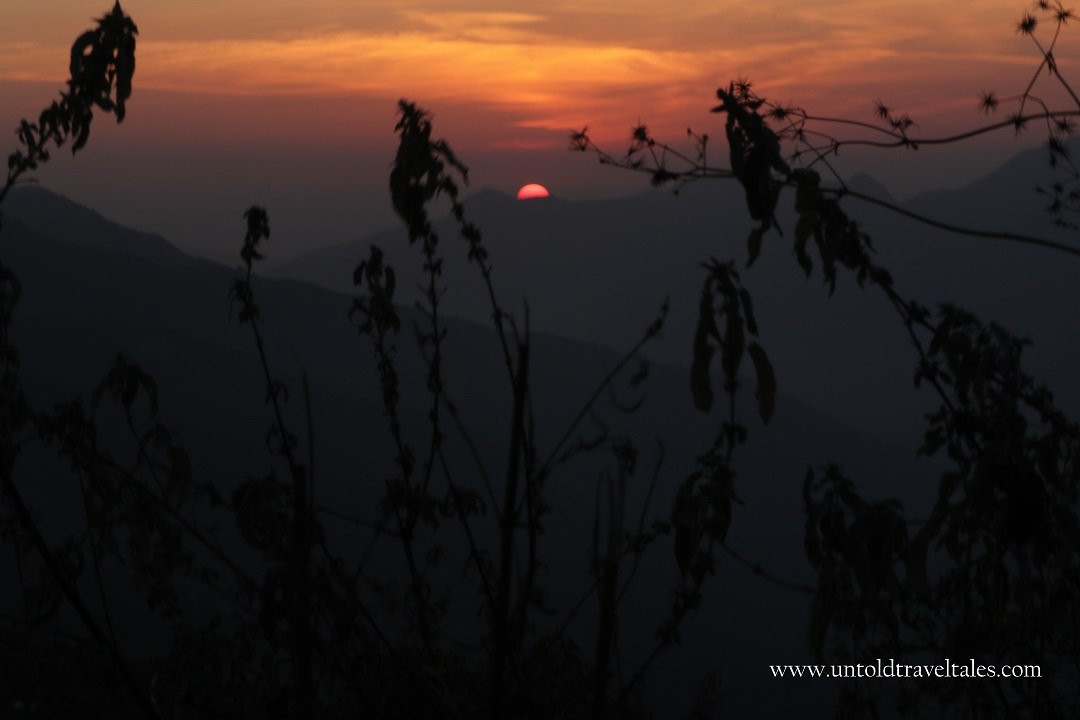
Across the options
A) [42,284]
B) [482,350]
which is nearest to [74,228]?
[42,284]

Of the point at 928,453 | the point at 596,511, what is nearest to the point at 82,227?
the point at 928,453

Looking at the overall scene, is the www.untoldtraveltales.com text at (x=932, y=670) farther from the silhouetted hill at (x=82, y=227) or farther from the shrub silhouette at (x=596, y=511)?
the silhouetted hill at (x=82, y=227)

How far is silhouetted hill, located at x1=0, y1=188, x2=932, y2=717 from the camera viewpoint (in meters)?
50.2

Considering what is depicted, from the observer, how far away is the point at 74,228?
5399 inches

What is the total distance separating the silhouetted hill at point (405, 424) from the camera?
165 ft

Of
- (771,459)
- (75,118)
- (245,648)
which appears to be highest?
(75,118)

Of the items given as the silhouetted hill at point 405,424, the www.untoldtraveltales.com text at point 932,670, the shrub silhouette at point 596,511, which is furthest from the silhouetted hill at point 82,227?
the www.untoldtraveltales.com text at point 932,670

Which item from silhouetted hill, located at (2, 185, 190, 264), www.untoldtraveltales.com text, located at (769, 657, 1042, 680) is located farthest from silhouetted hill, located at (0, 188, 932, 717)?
silhouetted hill, located at (2, 185, 190, 264)

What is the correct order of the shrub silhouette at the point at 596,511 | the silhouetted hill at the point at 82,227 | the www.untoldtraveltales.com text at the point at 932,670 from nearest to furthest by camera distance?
the shrub silhouette at the point at 596,511 → the www.untoldtraveltales.com text at the point at 932,670 → the silhouetted hill at the point at 82,227

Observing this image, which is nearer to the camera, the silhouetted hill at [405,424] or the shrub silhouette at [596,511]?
the shrub silhouette at [596,511]

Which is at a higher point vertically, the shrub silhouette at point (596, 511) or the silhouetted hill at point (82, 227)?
the shrub silhouette at point (596, 511)

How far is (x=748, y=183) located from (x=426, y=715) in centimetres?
161

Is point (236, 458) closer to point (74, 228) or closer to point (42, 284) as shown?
point (42, 284)

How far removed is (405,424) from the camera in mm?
62719
